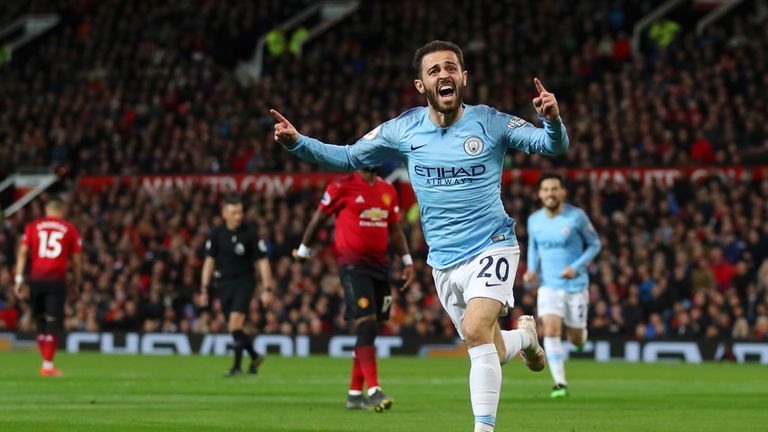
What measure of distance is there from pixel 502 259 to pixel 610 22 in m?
25.1

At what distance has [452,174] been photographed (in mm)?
8695

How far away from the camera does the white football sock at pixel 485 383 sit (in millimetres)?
8234

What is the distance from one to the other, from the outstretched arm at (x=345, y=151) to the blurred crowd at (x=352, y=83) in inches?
720

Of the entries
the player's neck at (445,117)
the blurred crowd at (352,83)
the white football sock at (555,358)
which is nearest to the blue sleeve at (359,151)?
the player's neck at (445,117)

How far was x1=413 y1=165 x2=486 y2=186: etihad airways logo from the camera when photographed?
8672 mm

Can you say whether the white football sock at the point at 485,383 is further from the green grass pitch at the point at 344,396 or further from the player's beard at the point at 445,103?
the green grass pitch at the point at 344,396

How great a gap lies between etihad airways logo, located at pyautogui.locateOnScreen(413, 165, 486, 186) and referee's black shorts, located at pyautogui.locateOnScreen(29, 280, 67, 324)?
35.3ft

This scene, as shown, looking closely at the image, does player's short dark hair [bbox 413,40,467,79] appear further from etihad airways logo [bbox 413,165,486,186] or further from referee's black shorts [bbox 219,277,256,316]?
referee's black shorts [bbox 219,277,256,316]

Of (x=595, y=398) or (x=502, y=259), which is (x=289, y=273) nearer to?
(x=595, y=398)

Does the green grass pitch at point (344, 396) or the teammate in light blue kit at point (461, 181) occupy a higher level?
the teammate in light blue kit at point (461, 181)

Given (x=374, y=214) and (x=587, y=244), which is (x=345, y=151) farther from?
(x=587, y=244)

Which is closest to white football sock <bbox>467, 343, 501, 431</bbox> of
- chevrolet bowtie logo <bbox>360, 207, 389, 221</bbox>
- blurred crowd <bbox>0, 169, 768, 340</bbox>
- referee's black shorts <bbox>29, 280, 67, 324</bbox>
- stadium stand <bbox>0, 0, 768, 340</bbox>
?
chevrolet bowtie logo <bbox>360, 207, 389, 221</bbox>

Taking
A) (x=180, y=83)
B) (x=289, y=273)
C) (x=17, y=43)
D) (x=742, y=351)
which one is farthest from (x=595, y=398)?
(x=17, y=43)

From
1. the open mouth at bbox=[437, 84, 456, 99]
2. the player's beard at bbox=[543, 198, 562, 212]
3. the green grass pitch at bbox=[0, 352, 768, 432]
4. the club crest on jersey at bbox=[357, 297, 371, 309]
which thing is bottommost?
the green grass pitch at bbox=[0, 352, 768, 432]
